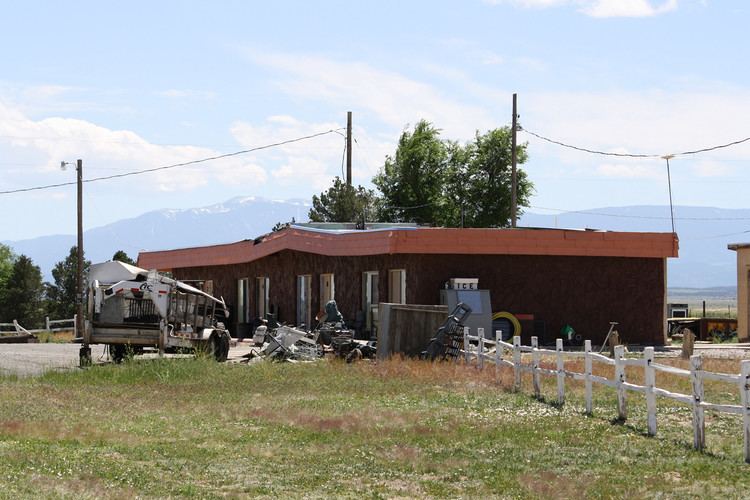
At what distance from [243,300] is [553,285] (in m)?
15.6

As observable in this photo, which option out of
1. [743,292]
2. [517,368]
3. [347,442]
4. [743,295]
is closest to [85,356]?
[517,368]

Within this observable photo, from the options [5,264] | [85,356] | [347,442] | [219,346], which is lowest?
[347,442]

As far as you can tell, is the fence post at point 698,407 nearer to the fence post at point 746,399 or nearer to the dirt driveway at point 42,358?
the fence post at point 746,399

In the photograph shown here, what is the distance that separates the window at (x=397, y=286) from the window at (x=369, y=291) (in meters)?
0.66

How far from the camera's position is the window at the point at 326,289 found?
128ft

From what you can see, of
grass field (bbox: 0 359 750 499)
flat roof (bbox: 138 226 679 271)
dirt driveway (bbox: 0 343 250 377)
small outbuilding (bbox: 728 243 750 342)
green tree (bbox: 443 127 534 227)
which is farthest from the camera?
green tree (bbox: 443 127 534 227)

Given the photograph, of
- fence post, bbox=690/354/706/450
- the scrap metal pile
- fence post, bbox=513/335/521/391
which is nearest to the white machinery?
the scrap metal pile

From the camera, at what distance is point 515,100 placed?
2044 inches

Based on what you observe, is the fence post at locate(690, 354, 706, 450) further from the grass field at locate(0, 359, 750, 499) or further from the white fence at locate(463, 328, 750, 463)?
the grass field at locate(0, 359, 750, 499)

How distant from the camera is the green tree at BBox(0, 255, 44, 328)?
88.9 metres

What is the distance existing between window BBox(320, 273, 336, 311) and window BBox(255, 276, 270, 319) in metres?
4.76

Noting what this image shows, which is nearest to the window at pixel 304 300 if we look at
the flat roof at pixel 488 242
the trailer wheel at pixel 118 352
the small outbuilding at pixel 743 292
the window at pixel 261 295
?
the flat roof at pixel 488 242

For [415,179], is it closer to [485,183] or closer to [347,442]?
[485,183]

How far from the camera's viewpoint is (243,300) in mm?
46969
